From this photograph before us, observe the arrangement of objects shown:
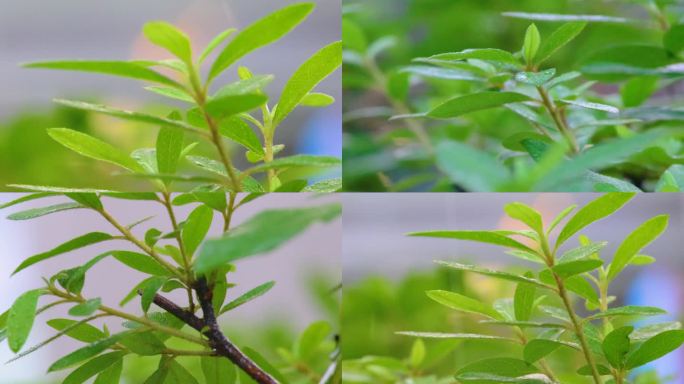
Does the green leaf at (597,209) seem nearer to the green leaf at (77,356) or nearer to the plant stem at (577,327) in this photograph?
the plant stem at (577,327)

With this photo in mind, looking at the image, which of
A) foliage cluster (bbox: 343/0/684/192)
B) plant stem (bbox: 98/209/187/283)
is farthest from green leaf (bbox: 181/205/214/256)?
foliage cluster (bbox: 343/0/684/192)

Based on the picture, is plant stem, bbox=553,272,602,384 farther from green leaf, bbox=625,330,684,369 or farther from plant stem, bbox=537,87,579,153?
plant stem, bbox=537,87,579,153

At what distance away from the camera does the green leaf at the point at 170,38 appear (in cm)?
30

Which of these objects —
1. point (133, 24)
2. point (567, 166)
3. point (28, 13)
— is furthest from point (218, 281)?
point (28, 13)

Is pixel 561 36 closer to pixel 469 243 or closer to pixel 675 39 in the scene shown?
pixel 675 39

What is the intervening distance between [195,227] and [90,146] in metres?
0.06

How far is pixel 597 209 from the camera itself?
352 mm

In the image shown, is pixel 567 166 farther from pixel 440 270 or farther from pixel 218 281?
pixel 440 270

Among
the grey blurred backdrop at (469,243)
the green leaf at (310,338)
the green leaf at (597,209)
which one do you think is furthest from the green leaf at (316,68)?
the grey blurred backdrop at (469,243)

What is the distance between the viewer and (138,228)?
2.83 ft

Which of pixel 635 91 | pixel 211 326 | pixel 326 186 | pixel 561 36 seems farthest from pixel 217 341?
pixel 635 91

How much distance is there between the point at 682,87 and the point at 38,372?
0.94 m

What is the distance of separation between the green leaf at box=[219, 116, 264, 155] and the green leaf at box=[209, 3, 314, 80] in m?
0.07

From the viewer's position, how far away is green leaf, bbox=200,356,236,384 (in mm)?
430
